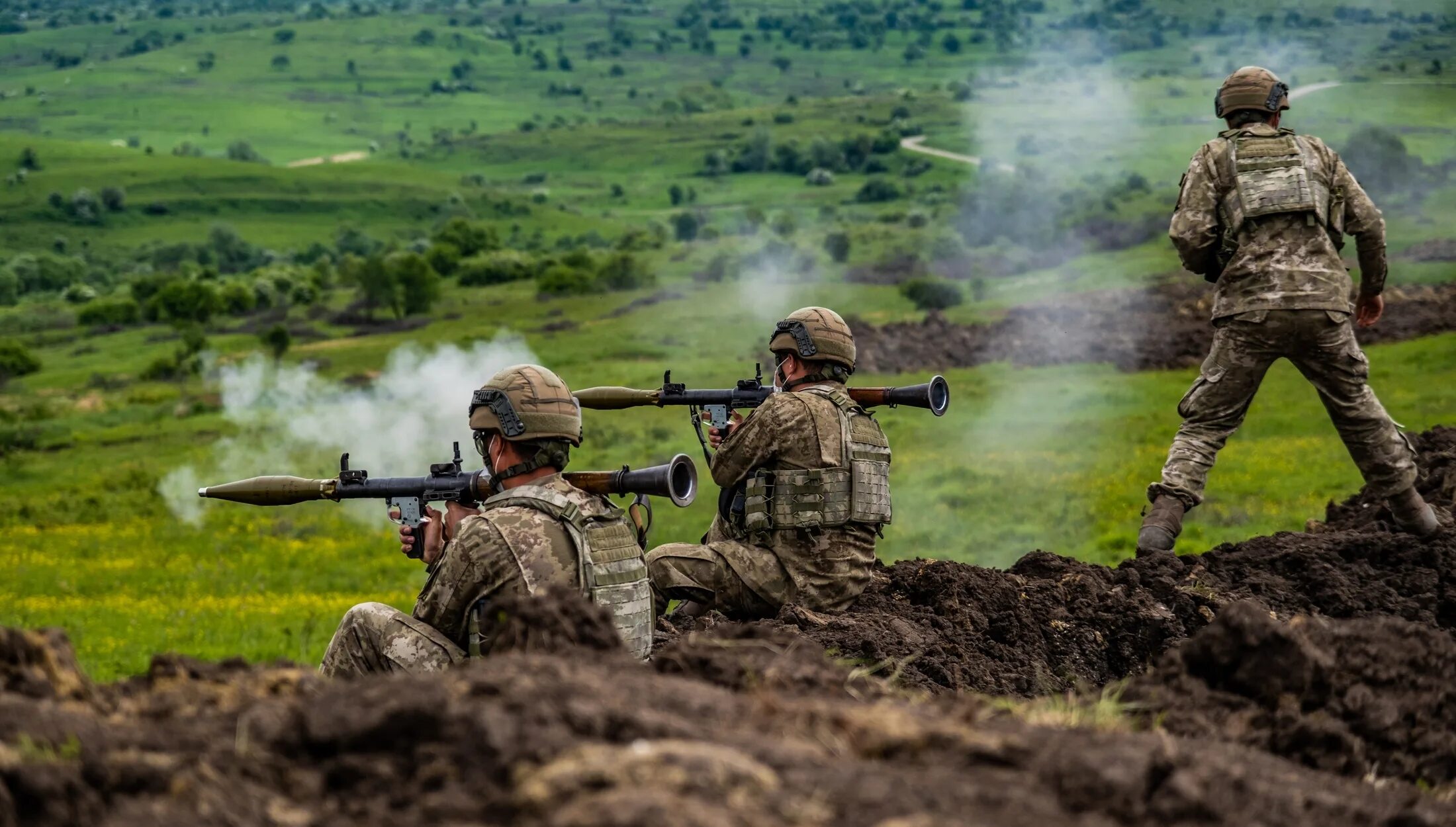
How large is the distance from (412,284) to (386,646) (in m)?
43.7

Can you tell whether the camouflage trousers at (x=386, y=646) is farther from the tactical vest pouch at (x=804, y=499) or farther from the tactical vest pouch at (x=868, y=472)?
the tactical vest pouch at (x=868, y=472)

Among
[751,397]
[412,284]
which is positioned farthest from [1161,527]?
[412,284]

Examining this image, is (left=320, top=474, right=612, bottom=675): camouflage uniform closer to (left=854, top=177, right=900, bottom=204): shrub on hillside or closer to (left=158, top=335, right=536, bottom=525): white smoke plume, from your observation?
(left=158, top=335, right=536, bottom=525): white smoke plume

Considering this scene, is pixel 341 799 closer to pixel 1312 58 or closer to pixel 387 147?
pixel 1312 58

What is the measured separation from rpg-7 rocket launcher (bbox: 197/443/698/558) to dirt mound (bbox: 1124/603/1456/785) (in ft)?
7.12

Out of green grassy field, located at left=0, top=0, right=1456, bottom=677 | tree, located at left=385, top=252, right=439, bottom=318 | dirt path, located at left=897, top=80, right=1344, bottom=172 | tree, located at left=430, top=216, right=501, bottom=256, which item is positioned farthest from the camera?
dirt path, located at left=897, top=80, right=1344, bottom=172

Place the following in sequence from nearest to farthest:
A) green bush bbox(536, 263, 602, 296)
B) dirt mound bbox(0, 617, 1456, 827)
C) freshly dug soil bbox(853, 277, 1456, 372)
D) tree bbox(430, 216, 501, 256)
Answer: dirt mound bbox(0, 617, 1456, 827)
freshly dug soil bbox(853, 277, 1456, 372)
green bush bbox(536, 263, 602, 296)
tree bbox(430, 216, 501, 256)

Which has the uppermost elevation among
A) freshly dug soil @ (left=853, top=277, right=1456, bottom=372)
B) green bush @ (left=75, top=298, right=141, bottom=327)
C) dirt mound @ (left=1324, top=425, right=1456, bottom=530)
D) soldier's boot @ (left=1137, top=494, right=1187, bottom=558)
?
soldier's boot @ (left=1137, top=494, right=1187, bottom=558)

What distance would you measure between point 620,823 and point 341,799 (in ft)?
3.07

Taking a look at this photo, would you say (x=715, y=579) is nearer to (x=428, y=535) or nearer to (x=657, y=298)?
(x=428, y=535)

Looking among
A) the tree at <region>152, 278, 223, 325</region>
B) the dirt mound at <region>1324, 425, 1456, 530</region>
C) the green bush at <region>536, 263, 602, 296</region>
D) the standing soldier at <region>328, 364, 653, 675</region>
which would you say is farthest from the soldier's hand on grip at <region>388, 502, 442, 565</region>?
the green bush at <region>536, 263, 602, 296</region>

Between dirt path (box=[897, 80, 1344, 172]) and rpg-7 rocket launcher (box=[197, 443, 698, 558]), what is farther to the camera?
dirt path (box=[897, 80, 1344, 172])

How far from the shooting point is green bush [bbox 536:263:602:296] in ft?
167

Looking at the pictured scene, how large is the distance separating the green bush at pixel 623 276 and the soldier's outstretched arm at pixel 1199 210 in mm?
40447
